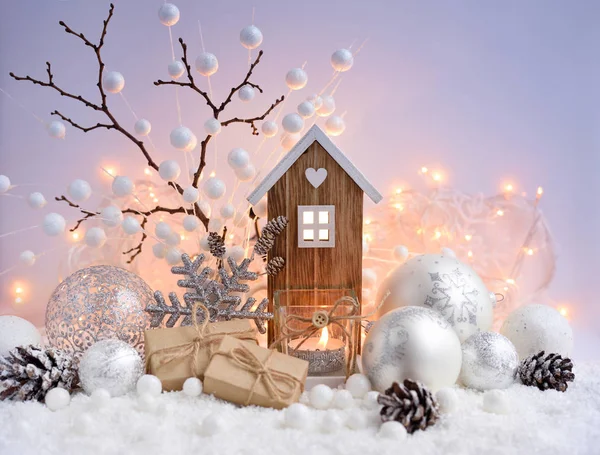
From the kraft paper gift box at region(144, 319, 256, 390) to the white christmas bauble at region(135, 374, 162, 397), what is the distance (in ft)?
0.12

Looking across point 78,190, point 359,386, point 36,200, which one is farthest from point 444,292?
A: point 36,200

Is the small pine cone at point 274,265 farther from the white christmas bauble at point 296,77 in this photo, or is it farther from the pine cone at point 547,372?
the pine cone at point 547,372

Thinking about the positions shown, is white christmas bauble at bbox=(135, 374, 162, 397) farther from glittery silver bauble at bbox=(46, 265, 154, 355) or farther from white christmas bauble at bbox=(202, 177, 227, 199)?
white christmas bauble at bbox=(202, 177, 227, 199)

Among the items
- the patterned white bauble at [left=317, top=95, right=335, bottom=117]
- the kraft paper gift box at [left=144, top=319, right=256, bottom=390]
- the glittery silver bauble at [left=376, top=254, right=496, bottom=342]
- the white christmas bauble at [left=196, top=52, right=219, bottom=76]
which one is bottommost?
the kraft paper gift box at [left=144, top=319, right=256, bottom=390]

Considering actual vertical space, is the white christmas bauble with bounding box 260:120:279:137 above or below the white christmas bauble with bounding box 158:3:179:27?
below

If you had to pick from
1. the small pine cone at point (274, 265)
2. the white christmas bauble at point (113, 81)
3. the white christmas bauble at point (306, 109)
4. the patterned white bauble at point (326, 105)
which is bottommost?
the small pine cone at point (274, 265)

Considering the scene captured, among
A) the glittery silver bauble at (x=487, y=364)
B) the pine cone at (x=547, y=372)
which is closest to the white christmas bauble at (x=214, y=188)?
the glittery silver bauble at (x=487, y=364)

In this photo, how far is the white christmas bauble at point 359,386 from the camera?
129 cm

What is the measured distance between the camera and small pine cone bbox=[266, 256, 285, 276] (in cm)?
153

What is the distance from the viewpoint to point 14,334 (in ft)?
4.70

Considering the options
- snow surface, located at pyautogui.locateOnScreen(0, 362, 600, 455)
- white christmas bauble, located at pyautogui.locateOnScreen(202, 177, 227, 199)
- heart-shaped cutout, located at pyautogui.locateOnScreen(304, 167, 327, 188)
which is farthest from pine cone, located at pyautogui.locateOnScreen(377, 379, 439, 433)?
white christmas bauble, located at pyautogui.locateOnScreen(202, 177, 227, 199)

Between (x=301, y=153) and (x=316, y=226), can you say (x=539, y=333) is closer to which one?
(x=316, y=226)

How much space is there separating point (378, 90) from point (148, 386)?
1339 mm

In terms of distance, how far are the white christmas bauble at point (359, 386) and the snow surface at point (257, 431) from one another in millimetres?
29
